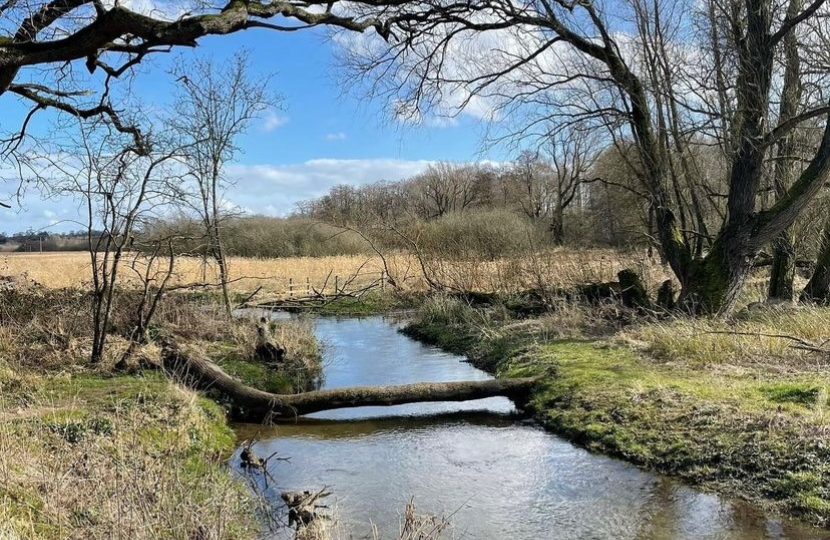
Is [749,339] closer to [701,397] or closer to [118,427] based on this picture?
[701,397]

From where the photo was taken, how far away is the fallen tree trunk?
389 inches

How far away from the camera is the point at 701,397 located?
8344mm

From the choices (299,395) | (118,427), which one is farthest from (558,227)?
(118,427)

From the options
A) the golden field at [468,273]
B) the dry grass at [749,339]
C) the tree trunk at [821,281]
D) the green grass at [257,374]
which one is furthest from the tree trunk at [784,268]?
the green grass at [257,374]

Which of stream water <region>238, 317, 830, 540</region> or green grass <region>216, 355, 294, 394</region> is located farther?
green grass <region>216, 355, 294, 394</region>

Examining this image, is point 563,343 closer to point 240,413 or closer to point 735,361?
point 735,361

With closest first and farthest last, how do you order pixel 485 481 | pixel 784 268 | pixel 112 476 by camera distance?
pixel 112 476, pixel 485 481, pixel 784 268

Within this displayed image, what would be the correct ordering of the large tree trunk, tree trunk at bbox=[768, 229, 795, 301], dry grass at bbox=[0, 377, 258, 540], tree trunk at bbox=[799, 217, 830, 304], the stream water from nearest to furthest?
dry grass at bbox=[0, 377, 258, 540] → the stream water → the large tree trunk → tree trunk at bbox=[799, 217, 830, 304] → tree trunk at bbox=[768, 229, 795, 301]

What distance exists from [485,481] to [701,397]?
319 centimetres

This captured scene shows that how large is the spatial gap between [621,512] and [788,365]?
186 inches

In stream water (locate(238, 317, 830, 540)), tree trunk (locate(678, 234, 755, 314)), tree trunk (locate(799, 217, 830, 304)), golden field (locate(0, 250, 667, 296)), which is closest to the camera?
stream water (locate(238, 317, 830, 540))

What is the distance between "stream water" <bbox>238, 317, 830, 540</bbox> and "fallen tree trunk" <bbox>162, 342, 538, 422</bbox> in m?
0.28

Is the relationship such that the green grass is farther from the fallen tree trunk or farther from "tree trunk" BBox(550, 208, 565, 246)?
"tree trunk" BBox(550, 208, 565, 246)

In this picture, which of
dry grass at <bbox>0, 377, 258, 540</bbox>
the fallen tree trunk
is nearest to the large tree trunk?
the fallen tree trunk
